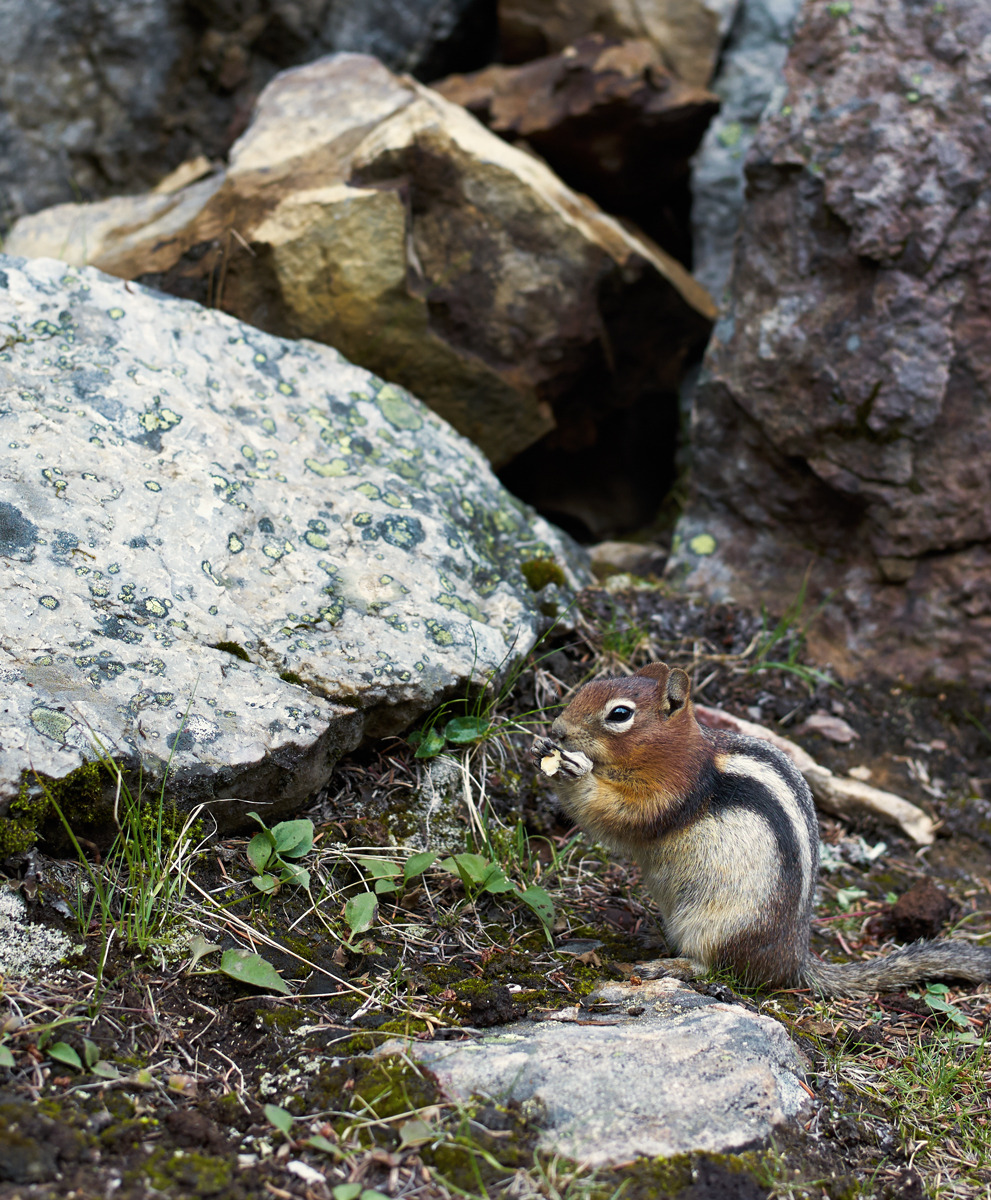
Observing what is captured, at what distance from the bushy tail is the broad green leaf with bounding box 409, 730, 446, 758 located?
1.71 meters

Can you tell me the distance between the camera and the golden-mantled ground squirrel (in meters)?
3.70

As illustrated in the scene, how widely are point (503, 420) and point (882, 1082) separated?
14.7 ft

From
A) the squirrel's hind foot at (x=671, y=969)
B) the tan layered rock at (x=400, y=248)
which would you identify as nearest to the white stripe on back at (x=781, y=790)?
the squirrel's hind foot at (x=671, y=969)

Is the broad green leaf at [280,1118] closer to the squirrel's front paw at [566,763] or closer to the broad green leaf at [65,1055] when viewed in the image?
the broad green leaf at [65,1055]

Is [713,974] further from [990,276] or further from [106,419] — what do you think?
[990,276]

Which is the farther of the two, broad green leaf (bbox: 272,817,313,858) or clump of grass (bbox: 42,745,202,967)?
broad green leaf (bbox: 272,817,313,858)

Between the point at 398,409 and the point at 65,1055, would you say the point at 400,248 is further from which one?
the point at 65,1055

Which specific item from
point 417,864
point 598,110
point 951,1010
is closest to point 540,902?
point 417,864

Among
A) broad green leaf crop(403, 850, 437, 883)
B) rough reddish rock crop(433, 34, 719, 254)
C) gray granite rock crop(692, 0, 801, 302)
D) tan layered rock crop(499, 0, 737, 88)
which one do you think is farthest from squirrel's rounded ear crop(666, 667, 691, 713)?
tan layered rock crop(499, 0, 737, 88)

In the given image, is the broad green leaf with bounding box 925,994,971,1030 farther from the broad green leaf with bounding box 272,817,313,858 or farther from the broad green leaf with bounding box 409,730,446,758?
the broad green leaf with bounding box 272,817,313,858

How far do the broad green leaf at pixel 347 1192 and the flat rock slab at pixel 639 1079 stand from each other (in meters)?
0.38

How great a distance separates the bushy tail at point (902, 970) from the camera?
3875mm

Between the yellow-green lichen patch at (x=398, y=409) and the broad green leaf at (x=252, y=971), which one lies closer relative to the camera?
the broad green leaf at (x=252, y=971)

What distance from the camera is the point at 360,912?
3.35 metres
